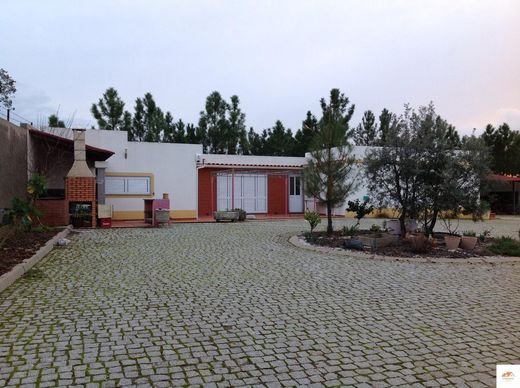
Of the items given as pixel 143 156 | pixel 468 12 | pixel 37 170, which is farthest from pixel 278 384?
pixel 143 156

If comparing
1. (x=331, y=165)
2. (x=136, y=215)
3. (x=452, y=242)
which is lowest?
(x=452, y=242)

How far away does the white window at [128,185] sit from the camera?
18.0 metres

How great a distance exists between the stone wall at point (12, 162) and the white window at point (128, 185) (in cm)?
465

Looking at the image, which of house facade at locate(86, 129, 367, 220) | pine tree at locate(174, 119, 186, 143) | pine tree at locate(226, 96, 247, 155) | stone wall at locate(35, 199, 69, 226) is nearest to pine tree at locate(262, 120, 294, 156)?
pine tree at locate(226, 96, 247, 155)

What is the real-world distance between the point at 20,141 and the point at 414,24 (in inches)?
446

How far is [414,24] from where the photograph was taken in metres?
10.6

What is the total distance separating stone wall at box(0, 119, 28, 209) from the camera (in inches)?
443

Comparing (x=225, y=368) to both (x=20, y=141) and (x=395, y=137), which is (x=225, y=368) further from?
(x=20, y=141)

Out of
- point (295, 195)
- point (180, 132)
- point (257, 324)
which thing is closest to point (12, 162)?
point (257, 324)

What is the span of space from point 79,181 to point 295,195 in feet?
38.9

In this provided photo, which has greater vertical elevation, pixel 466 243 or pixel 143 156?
pixel 143 156

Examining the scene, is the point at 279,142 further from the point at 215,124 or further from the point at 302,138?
the point at 215,124

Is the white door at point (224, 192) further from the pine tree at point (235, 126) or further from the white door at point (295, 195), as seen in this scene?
the pine tree at point (235, 126)

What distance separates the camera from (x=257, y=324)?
444cm
